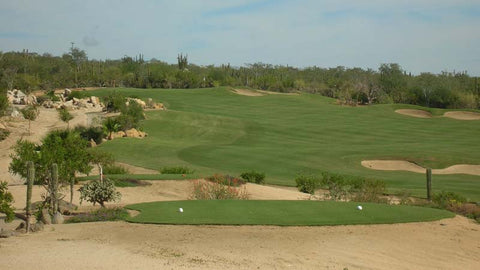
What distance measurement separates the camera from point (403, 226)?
18.6 meters

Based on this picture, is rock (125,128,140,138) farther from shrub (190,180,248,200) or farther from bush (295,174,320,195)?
shrub (190,180,248,200)

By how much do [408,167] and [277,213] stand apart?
25.3 metres

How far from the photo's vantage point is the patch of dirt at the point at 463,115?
7481cm

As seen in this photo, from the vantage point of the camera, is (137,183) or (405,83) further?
(405,83)

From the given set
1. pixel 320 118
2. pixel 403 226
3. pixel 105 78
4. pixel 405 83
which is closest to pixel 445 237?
pixel 403 226

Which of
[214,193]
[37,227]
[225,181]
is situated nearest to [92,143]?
[225,181]

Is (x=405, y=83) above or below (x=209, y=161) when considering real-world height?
above

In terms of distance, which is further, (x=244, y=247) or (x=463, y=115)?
(x=463, y=115)

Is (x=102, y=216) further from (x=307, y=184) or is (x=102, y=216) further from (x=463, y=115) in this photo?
(x=463, y=115)

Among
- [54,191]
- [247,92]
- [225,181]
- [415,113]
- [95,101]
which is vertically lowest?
[225,181]

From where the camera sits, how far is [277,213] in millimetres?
19812

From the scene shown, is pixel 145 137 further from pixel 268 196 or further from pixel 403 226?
pixel 403 226

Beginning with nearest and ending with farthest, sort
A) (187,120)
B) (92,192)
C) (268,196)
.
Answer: (92,192) < (268,196) < (187,120)

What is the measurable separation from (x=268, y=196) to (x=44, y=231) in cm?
1334
